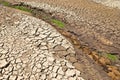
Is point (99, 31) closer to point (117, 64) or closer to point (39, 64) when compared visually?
point (117, 64)

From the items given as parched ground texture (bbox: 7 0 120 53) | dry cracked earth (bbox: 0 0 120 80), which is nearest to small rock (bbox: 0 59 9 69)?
dry cracked earth (bbox: 0 0 120 80)

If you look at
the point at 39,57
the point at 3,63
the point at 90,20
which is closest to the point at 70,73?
the point at 39,57

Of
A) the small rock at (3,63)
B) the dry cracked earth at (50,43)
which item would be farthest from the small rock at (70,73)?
the small rock at (3,63)

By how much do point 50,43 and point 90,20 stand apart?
4833 millimetres

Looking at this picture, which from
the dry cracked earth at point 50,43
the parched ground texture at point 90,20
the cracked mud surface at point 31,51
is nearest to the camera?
the cracked mud surface at point 31,51

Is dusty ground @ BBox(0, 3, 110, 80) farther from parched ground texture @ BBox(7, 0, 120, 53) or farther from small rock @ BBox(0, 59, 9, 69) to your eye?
parched ground texture @ BBox(7, 0, 120, 53)

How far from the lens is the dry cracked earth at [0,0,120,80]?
846cm

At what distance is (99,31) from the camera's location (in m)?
12.8

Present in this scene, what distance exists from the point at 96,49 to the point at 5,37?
4.48 meters

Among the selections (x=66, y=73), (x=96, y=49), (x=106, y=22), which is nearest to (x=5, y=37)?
A: (x=66, y=73)

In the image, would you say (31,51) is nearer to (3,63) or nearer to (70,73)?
(3,63)

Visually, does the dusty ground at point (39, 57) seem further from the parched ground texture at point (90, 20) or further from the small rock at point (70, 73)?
the parched ground texture at point (90, 20)

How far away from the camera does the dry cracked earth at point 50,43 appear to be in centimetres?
846

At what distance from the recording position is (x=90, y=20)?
14016mm
